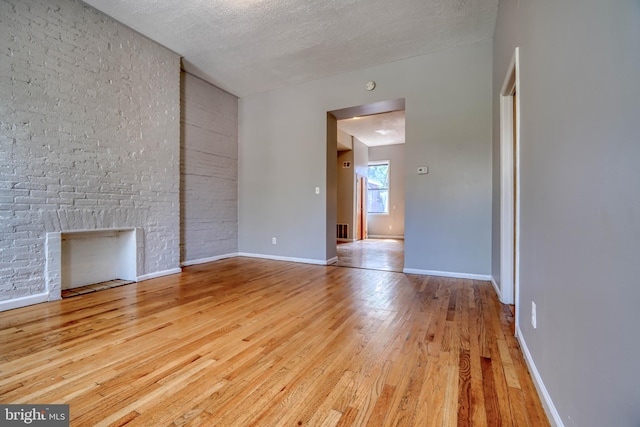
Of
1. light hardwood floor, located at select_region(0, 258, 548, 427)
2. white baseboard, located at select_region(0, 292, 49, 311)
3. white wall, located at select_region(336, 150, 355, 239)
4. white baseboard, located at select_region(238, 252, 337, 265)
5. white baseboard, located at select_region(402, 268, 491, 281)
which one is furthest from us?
white wall, located at select_region(336, 150, 355, 239)

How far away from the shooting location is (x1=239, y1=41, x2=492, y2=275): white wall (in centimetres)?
373

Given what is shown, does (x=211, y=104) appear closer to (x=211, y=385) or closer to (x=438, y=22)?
(x=438, y=22)

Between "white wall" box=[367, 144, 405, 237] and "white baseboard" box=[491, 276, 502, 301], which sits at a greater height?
"white wall" box=[367, 144, 405, 237]

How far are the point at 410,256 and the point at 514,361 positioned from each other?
96.5 inches

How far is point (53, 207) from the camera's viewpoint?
9.60 feet

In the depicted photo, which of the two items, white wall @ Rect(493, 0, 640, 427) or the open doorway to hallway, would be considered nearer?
A: white wall @ Rect(493, 0, 640, 427)

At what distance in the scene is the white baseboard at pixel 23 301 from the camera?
2609mm

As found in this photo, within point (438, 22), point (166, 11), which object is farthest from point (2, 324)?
point (438, 22)

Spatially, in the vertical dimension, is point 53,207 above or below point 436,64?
below

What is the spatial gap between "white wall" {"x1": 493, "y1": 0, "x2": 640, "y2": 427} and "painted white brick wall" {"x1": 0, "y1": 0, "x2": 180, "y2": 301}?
410 centimetres

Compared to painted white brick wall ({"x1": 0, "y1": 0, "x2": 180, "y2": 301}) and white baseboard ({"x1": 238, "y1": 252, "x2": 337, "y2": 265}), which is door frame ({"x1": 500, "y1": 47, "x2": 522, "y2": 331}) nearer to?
white baseboard ({"x1": 238, "y1": 252, "x2": 337, "y2": 265})

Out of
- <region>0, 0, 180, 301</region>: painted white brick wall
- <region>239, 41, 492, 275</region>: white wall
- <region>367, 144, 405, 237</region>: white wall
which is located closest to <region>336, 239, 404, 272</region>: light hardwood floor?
<region>239, 41, 492, 275</region>: white wall

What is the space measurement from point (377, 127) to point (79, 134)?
6277 millimetres

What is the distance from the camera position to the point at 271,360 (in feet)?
5.80
